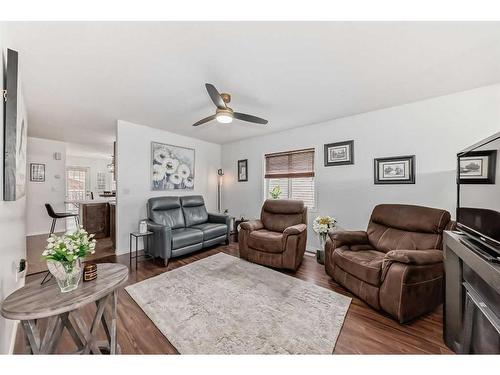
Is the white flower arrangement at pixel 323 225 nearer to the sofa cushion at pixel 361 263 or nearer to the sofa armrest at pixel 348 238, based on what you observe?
the sofa armrest at pixel 348 238

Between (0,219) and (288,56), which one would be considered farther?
(288,56)

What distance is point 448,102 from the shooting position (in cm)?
244

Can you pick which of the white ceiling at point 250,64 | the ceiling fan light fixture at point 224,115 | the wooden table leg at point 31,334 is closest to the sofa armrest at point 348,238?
the white ceiling at point 250,64

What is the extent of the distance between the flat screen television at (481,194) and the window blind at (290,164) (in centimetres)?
223

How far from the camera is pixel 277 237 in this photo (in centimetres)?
283

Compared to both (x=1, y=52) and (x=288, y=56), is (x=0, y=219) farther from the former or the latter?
(x=288, y=56)

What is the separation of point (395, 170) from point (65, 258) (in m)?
3.64

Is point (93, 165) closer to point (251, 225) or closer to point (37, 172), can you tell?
point (37, 172)

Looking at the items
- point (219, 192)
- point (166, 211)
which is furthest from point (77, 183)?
point (166, 211)

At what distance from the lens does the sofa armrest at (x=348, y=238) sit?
Answer: 8.00 ft

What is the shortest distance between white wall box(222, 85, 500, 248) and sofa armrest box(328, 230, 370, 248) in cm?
65

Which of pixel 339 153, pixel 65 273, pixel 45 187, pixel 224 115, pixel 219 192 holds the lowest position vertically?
pixel 65 273

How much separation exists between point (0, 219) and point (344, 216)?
3737 mm
